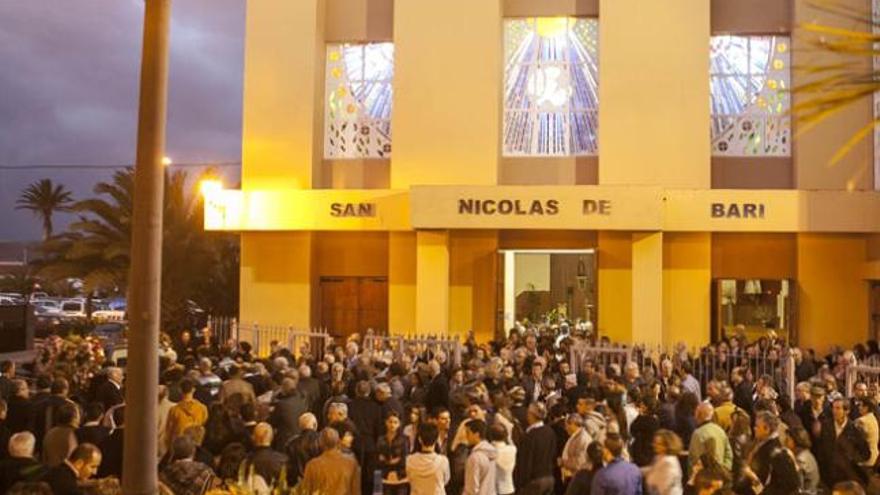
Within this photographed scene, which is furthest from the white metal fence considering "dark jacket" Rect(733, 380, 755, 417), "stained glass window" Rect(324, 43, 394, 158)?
"dark jacket" Rect(733, 380, 755, 417)

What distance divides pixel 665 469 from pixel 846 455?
2690mm

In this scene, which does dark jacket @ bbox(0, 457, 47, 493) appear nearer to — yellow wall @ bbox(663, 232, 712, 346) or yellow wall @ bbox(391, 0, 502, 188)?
yellow wall @ bbox(391, 0, 502, 188)

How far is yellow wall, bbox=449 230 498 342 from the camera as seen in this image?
24.0 m

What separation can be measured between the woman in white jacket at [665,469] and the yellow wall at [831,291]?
16734 mm

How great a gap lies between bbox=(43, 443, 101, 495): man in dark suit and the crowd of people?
0.4 inches

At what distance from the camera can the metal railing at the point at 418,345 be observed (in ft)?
56.7

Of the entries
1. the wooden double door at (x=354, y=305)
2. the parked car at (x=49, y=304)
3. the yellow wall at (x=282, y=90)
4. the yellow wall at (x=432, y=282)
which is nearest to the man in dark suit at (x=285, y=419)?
the yellow wall at (x=432, y=282)

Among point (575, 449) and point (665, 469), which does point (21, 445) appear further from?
point (665, 469)

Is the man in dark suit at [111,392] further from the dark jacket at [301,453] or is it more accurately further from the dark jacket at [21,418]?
the dark jacket at [301,453]

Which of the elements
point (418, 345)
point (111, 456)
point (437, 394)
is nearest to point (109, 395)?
point (111, 456)

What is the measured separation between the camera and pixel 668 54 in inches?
893

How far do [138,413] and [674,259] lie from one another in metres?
20.3

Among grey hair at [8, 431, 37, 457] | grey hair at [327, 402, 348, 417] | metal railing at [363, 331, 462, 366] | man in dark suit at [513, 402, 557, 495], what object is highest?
metal railing at [363, 331, 462, 366]

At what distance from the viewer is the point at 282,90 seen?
80.0 feet
